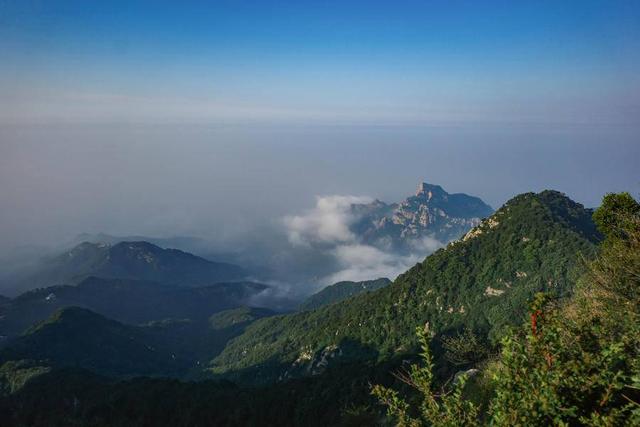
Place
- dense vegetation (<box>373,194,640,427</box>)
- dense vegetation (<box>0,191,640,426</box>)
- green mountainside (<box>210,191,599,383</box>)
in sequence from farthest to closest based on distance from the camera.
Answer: green mountainside (<box>210,191,599,383</box>) → dense vegetation (<box>0,191,640,426</box>) → dense vegetation (<box>373,194,640,427</box>)

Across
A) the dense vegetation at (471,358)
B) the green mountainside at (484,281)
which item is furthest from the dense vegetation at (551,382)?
the green mountainside at (484,281)

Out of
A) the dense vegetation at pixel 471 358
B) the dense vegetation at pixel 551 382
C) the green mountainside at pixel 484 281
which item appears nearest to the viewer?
the dense vegetation at pixel 551 382

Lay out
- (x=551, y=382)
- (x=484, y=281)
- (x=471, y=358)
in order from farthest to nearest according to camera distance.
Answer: (x=484, y=281)
(x=471, y=358)
(x=551, y=382)

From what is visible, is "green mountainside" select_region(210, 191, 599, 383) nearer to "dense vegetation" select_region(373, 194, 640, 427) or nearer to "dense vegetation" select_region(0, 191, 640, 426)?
"dense vegetation" select_region(0, 191, 640, 426)

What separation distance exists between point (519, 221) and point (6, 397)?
225 meters

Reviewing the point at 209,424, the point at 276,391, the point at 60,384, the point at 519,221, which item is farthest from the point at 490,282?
the point at 60,384

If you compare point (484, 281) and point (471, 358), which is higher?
point (471, 358)

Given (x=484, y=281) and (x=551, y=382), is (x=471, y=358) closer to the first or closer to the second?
(x=551, y=382)

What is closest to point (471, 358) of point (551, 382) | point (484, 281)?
point (551, 382)

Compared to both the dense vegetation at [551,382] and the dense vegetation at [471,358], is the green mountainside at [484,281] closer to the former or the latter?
the dense vegetation at [471,358]

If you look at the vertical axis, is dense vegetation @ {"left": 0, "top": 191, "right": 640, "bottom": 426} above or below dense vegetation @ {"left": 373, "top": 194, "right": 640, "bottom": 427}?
below

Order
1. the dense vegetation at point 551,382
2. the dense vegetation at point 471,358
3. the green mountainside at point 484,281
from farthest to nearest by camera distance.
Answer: the green mountainside at point 484,281 < the dense vegetation at point 471,358 < the dense vegetation at point 551,382

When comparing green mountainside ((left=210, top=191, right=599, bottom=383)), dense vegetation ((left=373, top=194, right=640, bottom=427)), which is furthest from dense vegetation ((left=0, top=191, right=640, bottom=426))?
green mountainside ((left=210, top=191, right=599, bottom=383))

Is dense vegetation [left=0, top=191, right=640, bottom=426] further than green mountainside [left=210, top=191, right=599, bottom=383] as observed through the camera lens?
No
